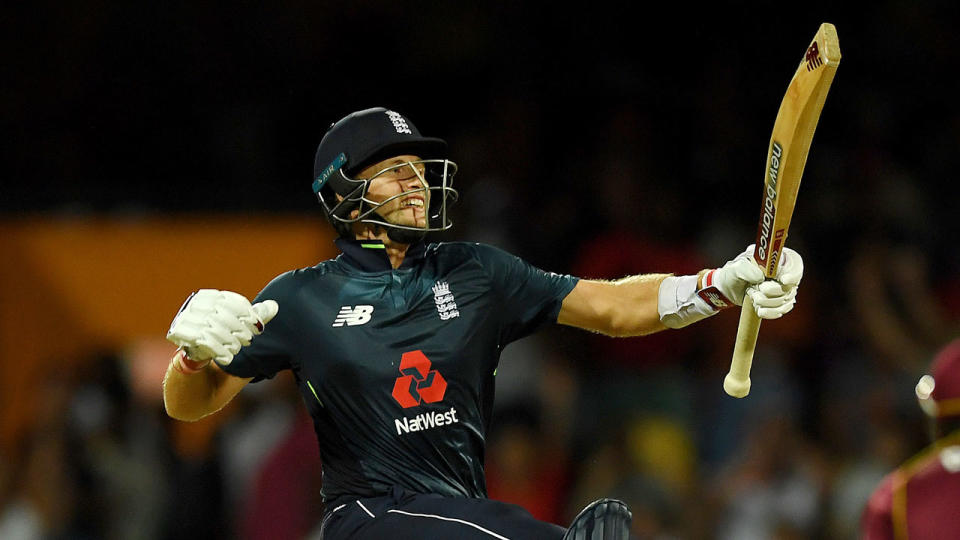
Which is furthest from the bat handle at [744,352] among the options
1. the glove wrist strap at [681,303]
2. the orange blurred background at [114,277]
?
the orange blurred background at [114,277]

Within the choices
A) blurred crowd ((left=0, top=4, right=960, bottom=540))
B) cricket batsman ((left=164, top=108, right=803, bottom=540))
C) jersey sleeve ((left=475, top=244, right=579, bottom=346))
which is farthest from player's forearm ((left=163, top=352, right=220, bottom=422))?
blurred crowd ((left=0, top=4, right=960, bottom=540))

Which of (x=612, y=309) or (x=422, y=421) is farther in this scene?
(x=612, y=309)

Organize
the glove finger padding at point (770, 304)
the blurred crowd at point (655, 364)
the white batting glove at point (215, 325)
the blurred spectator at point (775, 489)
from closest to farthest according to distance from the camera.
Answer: the white batting glove at point (215, 325)
the glove finger padding at point (770, 304)
the blurred spectator at point (775, 489)
the blurred crowd at point (655, 364)

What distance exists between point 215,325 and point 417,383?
62cm

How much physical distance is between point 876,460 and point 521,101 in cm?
380

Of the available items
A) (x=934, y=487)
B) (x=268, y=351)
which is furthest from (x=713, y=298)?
(x=268, y=351)

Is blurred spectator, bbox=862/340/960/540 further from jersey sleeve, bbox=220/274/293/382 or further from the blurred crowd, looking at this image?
the blurred crowd

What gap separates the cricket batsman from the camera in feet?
13.3

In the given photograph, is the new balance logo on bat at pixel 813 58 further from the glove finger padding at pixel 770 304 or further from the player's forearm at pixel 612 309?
the player's forearm at pixel 612 309

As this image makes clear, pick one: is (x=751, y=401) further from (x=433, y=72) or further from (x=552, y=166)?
(x=433, y=72)

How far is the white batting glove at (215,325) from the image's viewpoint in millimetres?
4016

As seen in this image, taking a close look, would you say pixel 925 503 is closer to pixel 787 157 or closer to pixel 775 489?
pixel 787 157

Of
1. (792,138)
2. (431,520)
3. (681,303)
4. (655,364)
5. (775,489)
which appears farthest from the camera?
(655,364)

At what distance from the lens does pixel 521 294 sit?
4504 millimetres
